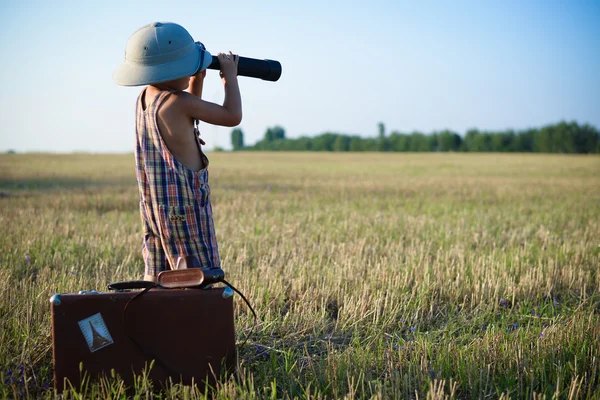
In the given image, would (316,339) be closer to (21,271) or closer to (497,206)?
(21,271)

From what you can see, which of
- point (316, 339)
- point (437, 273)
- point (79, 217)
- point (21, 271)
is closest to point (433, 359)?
point (316, 339)

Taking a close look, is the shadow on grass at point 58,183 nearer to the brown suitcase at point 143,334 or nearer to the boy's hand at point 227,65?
the boy's hand at point 227,65

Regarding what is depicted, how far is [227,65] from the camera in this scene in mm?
2969

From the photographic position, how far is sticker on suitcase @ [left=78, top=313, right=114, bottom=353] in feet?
8.42

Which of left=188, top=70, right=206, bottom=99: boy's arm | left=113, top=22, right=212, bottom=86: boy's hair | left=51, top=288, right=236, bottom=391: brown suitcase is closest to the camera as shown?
left=51, top=288, right=236, bottom=391: brown suitcase

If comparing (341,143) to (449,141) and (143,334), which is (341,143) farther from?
(143,334)

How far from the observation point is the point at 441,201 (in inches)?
475

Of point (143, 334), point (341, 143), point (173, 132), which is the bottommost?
point (143, 334)

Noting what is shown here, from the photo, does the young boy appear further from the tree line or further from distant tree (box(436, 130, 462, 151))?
distant tree (box(436, 130, 462, 151))

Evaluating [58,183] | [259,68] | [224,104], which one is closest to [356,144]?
[58,183]

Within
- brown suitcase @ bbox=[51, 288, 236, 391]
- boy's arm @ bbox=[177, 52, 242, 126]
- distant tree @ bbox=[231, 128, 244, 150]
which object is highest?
distant tree @ bbox=[231, 128, 244, 150]

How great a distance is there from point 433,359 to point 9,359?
221 cm

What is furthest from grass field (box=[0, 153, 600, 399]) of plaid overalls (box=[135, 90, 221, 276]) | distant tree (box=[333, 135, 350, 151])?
distant tree (box=[333, 135, 350, 151])

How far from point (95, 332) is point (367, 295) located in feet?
7.63
